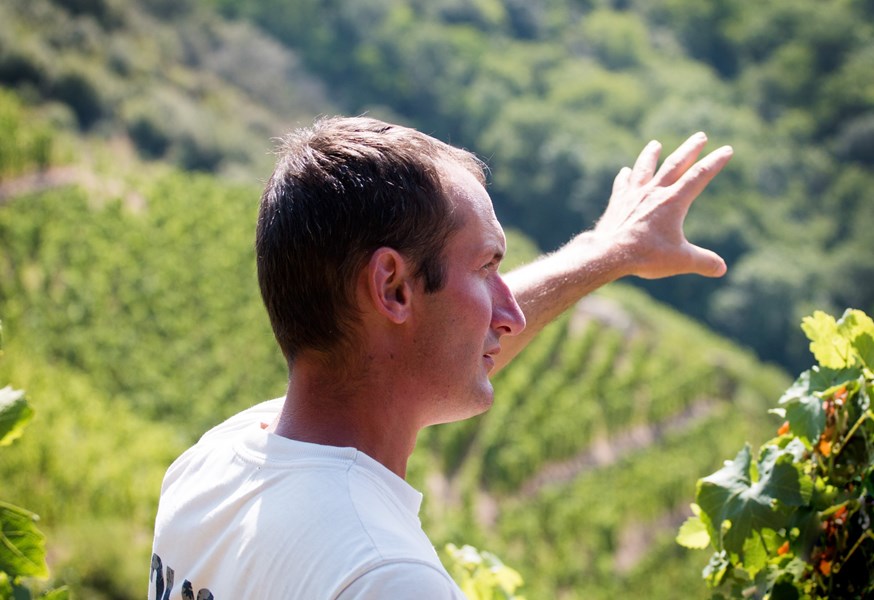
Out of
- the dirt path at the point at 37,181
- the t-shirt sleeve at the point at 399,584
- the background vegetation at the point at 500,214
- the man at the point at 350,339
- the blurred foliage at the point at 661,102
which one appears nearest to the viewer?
the t-shirt sleeve at the point at 399,584

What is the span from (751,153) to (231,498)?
50.4 meters

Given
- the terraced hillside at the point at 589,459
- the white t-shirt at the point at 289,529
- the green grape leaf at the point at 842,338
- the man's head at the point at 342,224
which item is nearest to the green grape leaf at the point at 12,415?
the white t-shirt at the point at 289,529

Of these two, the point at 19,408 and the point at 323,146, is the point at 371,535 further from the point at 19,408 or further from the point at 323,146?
the point at 19,408

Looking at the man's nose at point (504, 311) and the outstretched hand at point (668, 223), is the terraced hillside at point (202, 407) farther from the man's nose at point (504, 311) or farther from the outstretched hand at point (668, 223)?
the man's nose at point (504, 311)

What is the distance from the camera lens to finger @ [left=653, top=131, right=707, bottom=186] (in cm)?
186

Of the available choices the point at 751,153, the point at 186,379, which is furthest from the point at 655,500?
the point at 751,153

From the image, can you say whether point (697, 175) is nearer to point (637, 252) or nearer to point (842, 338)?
point (637, 252)

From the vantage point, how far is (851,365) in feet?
4.61

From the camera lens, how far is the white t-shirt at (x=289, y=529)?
3.28 feet

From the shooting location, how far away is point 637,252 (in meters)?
1.84

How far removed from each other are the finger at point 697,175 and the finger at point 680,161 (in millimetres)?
30

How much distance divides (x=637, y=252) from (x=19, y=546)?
1.07 m

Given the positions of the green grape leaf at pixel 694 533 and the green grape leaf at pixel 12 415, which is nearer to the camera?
the green grape leaf at pixel 12 415

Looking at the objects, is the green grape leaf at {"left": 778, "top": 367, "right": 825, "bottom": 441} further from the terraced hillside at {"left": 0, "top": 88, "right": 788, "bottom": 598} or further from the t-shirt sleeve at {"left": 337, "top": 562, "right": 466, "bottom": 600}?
the terraced hillside at {"left": 0, "top": 88, "right": 788, "bottom": 598}
